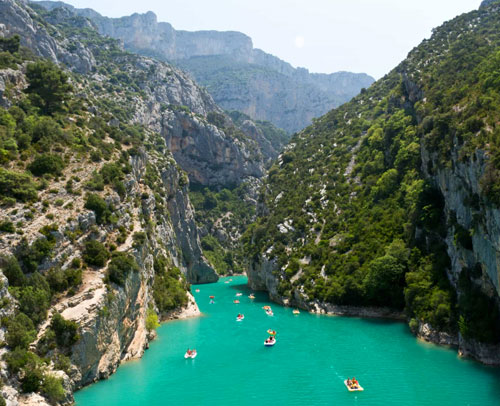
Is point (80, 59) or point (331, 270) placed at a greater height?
point (80, 59)

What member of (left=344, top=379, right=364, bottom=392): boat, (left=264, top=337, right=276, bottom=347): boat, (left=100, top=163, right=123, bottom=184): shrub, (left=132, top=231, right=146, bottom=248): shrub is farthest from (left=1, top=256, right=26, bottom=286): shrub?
(left=344, top=379, right=364, bottom=392): boat

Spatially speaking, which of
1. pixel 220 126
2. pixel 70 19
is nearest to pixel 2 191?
pixel 220 126

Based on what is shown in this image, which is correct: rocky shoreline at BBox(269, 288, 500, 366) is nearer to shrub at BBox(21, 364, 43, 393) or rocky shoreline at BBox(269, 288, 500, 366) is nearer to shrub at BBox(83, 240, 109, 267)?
shrub at BBox(83, 240, 109, 267)

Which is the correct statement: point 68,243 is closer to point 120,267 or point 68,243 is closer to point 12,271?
point 120,267

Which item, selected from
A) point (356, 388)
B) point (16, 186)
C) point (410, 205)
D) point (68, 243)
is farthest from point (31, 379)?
point (410, 205)

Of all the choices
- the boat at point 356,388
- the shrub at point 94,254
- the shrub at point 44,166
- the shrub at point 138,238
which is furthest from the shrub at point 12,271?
the boat at point 356,388

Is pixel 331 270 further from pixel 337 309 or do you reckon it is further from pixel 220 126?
pixel 220 126
